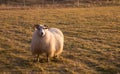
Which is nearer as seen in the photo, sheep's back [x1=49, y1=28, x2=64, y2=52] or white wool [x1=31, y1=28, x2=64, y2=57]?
white wool [x1=31, y1=28, x2=64, y2=57]

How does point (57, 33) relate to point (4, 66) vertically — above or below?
above

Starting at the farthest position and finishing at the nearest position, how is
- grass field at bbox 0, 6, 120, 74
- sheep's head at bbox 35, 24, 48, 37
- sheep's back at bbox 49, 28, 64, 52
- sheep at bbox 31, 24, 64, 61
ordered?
sheep's back at bbox 49, 28, 64, 52 < sheep at bbox 31, 24, 64, 61 < sheep's head at bbox 35, 24, 48, 37 < grass field at bbox 0, 6, 120, 74

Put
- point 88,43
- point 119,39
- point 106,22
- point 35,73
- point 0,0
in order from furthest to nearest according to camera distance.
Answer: point 0,0
point 106,22
point 119,39
point 88,43
point 35,73

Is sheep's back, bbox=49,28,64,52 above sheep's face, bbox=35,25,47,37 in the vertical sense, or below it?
below

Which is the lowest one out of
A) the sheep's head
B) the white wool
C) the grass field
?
the grass field

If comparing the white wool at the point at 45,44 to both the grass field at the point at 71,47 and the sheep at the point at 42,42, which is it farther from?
the grass field at the point at 71,47

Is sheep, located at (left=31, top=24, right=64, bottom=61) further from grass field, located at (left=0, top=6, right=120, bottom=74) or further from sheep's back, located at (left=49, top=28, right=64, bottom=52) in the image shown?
grass field, located at (left=0, top=6, right=120, bottom=74)

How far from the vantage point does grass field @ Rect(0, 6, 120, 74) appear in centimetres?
1043

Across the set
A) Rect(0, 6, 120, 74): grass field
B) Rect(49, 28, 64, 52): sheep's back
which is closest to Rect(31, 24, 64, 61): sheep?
Rect(49, 28, 64, 52): sheep's back

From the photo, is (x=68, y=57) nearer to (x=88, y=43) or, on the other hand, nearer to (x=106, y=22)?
(x=88, y=43)

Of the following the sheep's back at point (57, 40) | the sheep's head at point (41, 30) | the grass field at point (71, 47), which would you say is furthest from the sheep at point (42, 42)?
the grass field at point (71, 47)

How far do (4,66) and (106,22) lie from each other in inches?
509

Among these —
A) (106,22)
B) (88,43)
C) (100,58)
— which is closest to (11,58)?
(100,58)

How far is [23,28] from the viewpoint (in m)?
18.5
